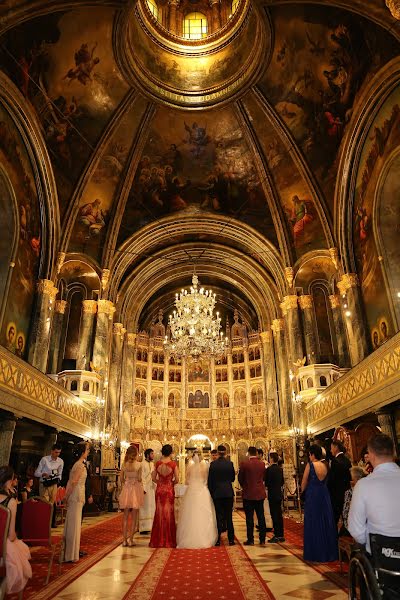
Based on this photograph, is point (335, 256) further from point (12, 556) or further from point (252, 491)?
point (12, 556)

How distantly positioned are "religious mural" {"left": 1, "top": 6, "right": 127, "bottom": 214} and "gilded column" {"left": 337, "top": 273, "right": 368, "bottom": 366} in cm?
1094

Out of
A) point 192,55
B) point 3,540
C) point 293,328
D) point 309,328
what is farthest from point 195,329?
point 3,540

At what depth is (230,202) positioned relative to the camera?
787 inches

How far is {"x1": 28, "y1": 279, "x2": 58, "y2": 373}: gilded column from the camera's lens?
1302 centimetres

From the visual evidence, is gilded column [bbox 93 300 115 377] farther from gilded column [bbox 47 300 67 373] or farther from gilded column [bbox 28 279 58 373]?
gilded column [bbox 28 279 58 373]

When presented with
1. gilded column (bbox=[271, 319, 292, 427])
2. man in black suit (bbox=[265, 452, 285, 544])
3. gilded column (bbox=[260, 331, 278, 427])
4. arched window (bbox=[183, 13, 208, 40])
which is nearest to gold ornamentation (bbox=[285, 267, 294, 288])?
gilded column (bbox=[271, 319, 292, 427])

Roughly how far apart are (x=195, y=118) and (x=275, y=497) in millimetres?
15067

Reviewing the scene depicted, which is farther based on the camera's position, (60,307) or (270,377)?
(270,377)

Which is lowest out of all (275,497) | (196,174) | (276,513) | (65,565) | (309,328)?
(65,565)

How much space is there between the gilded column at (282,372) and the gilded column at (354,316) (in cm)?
627

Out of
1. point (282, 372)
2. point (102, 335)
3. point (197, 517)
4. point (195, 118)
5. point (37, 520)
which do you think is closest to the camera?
point (37, 520)

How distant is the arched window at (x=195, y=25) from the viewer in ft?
57.9

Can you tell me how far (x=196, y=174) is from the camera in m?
19.1

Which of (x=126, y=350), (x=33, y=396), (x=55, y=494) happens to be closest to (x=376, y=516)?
(x=55, y=494)
